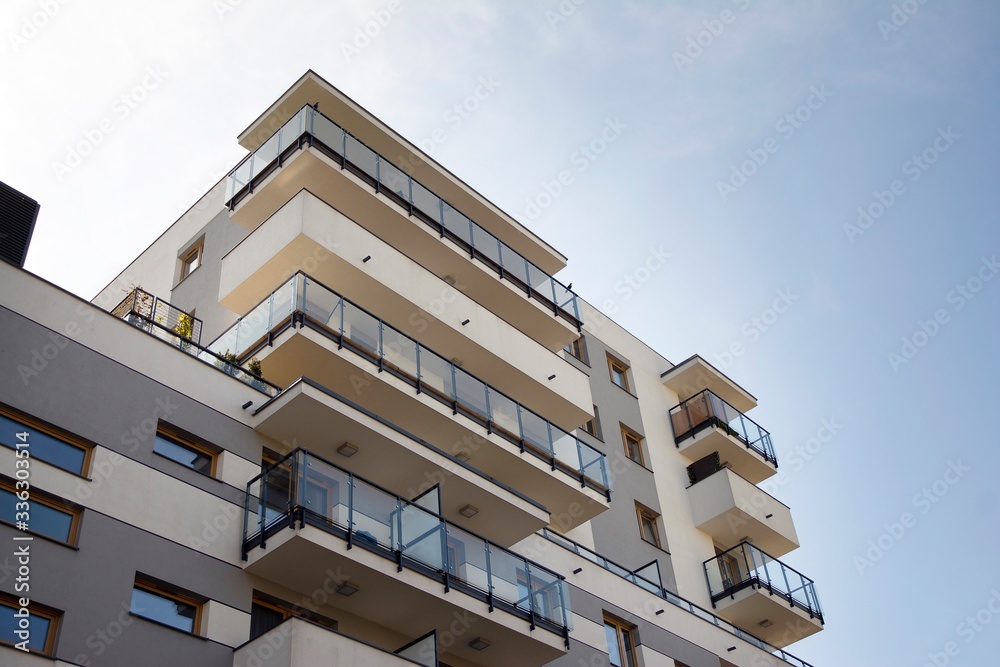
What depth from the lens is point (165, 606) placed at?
15.5m

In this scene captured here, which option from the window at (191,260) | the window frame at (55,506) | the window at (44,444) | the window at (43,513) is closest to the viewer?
the window at (43,513)

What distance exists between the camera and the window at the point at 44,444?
15188 millimetres

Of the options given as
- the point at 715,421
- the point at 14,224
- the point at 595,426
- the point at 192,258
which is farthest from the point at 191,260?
the point at 715,421

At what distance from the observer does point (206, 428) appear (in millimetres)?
17734

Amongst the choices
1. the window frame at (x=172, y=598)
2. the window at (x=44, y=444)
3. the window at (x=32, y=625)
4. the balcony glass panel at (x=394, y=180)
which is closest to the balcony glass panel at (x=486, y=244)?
the balcony glass panel at (x=394, y=180)

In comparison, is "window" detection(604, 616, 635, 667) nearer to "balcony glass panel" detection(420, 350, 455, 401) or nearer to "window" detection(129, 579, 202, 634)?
"balcony glass panel" detection(420, 350, 455, 401)

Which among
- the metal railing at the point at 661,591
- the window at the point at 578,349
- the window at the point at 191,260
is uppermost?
the window at the point at 578,349

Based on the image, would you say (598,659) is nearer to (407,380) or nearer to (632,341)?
(407,380)

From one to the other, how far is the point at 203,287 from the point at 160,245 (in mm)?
3990

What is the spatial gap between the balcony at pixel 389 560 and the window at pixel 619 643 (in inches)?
134

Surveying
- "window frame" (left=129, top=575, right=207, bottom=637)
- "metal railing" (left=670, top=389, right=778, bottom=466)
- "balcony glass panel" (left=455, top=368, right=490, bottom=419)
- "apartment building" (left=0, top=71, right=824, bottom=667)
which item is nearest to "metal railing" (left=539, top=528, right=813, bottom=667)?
"apartment building" (left=0, top=71, right=824, bottom=667)

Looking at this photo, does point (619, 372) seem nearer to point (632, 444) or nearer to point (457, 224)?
point (632, 444)

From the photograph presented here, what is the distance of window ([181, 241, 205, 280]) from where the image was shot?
26219mm

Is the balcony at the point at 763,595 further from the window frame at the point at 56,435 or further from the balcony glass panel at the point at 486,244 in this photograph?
the window frame at the point at 56,435
